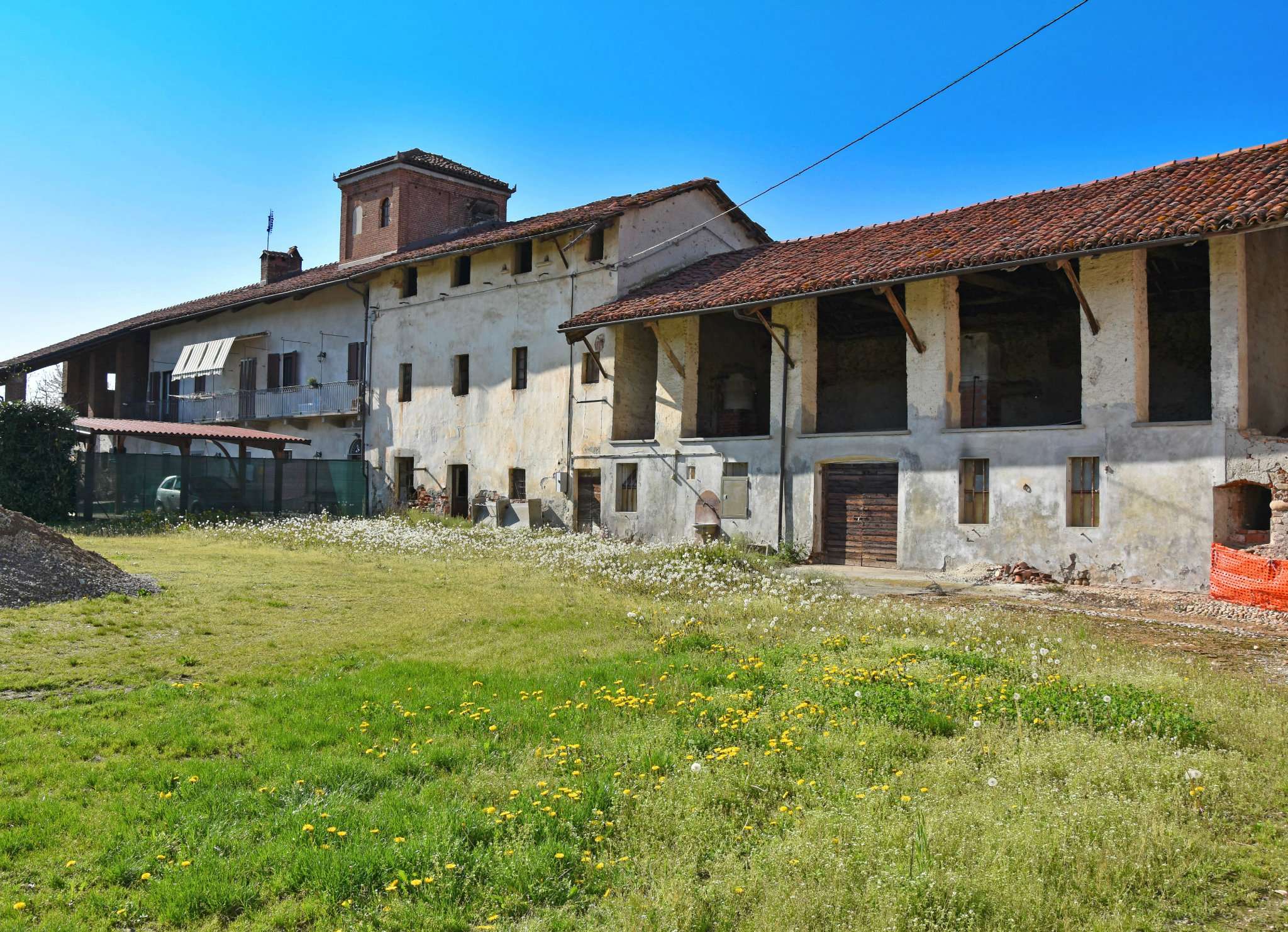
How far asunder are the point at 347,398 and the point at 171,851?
92.8 ft

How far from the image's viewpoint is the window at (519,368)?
86.8ft

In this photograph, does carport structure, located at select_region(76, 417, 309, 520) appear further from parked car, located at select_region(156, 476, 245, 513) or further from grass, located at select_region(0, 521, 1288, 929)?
grass, located at select_region(0, 521, 1288, 929)

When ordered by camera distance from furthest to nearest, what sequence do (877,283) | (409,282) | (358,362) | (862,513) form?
(358,362) < (409,282) < (862,513) < (877,283)

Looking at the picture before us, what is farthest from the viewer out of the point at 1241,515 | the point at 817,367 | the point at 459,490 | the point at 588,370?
the point at 459,490

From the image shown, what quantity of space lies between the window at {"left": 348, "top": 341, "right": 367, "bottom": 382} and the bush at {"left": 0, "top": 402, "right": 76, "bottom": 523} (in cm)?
897

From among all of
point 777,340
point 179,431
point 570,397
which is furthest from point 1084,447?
point 179,431

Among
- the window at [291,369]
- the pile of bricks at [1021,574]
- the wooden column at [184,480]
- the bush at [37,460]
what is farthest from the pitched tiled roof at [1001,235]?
the window at [291,369]

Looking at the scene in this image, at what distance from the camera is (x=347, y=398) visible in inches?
1240

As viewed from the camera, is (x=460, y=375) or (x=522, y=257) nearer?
(x=522, y=257)

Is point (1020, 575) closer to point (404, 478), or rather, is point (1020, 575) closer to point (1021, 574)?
point (1021, 574)

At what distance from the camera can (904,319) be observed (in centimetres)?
1814

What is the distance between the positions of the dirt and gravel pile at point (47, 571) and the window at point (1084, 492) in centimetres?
1416

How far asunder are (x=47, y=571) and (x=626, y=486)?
13987mm

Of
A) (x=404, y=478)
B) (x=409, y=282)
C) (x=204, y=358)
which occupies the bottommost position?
(x=404, y=478)
